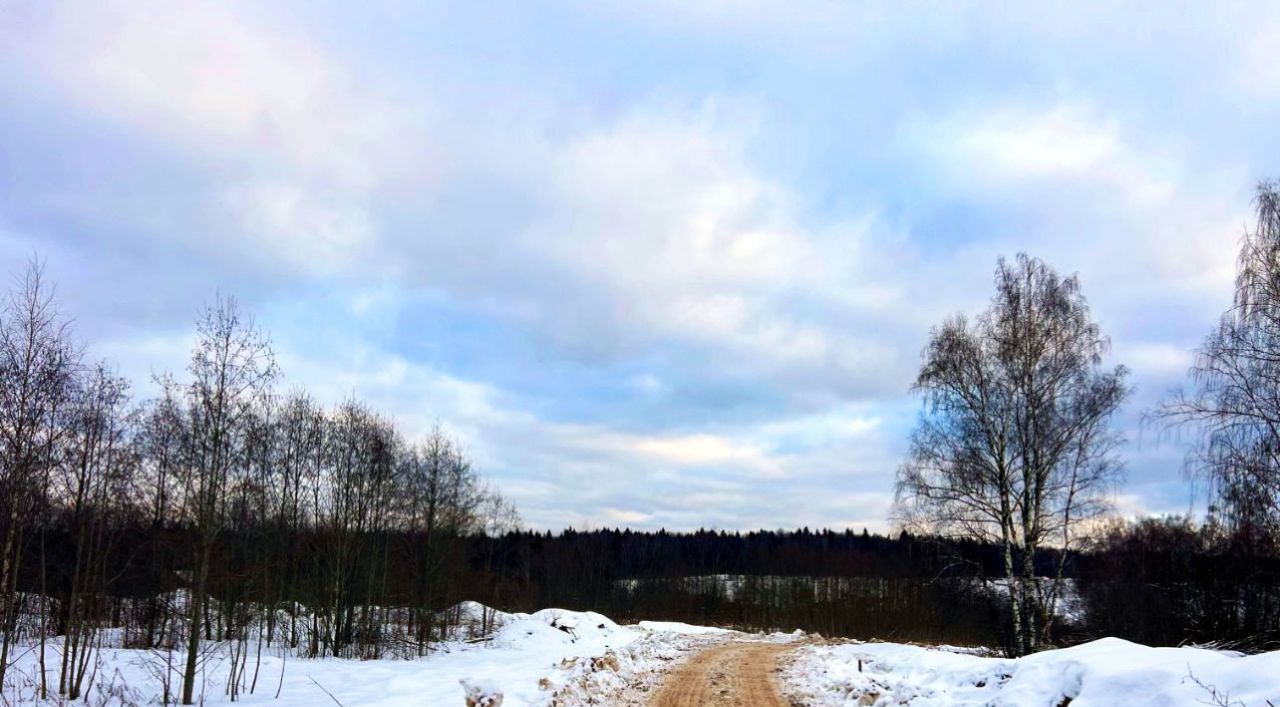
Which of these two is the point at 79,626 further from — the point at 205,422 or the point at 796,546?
the point at 796,546

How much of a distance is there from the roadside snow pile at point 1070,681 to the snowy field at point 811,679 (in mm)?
20

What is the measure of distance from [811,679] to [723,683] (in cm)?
234

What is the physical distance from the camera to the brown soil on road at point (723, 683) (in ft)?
51.3

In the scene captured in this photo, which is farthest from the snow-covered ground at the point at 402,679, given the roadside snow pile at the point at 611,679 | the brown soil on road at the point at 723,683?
the brown soil on road at the point at 723,683

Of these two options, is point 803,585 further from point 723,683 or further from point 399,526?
point 723,683

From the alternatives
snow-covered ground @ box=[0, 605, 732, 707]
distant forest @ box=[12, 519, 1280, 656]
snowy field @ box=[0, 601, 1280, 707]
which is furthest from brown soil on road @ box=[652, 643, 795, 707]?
distant forest @ box=[12, 519, 1280, 656]

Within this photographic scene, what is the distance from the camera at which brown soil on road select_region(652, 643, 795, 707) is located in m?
15.6

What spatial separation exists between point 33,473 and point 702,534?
129 m

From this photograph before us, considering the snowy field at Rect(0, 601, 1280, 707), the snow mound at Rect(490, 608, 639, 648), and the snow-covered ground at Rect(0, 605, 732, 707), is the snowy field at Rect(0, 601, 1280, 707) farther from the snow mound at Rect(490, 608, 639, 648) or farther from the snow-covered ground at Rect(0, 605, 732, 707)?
the snow mound at Rect(490, 608, 639, 648)

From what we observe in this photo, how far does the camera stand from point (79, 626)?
1848cm

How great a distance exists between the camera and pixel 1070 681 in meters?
11.5

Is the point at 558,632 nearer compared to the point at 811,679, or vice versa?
the point at 811,679

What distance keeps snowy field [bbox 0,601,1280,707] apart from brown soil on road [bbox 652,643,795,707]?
0.48 metres

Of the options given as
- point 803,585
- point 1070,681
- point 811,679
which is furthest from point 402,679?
point 803,585
